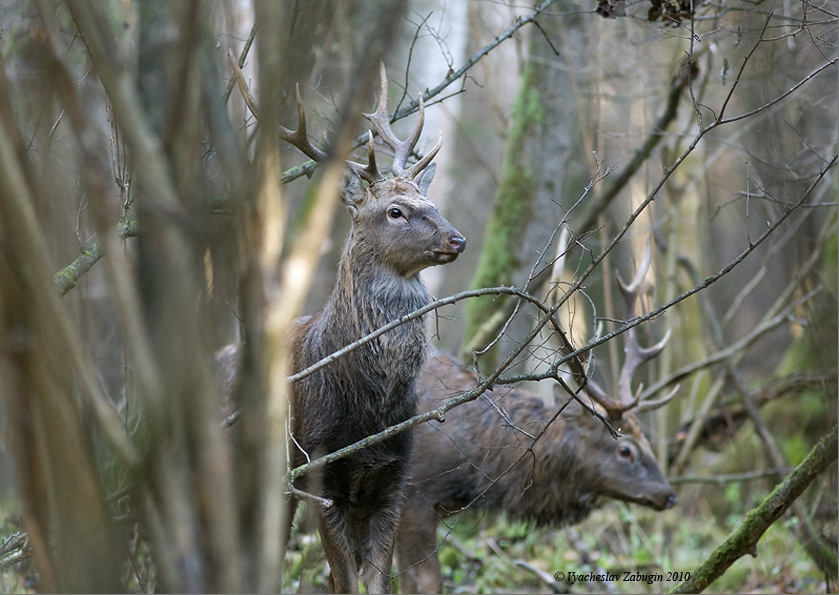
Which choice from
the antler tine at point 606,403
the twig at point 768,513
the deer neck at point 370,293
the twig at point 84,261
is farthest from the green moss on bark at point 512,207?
the twig at point 84,261

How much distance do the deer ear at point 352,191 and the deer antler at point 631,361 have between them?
2249 millimetres

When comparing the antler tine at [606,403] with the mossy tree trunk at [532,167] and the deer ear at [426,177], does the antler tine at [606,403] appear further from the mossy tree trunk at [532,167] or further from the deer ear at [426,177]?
the deer ear at [426,177]

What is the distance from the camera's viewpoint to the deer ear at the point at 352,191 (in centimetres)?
516

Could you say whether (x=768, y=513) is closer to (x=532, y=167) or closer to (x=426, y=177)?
(x=426, y=177)

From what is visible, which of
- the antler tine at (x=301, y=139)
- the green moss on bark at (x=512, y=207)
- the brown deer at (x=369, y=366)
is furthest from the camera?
the green moss on bark at (x=512, y=207)

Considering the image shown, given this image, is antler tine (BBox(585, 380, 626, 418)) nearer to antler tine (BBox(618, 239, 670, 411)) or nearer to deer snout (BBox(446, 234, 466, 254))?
antler tine (BBox(618, 239, 670, 411))

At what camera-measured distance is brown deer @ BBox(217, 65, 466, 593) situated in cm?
482

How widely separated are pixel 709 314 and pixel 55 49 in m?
8.31

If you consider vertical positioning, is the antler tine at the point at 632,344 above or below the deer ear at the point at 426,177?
below

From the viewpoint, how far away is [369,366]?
4.84m

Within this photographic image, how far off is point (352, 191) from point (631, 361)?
2883 millimetres

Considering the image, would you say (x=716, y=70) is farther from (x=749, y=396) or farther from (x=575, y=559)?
(x=575, y=559)

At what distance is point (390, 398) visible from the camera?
488 centimetres

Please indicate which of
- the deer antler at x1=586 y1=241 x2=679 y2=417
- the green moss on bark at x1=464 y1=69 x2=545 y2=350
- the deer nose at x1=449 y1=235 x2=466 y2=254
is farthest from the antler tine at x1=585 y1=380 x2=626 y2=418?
the deer nose at x1=449 y1=235 x2=466 y2=254
